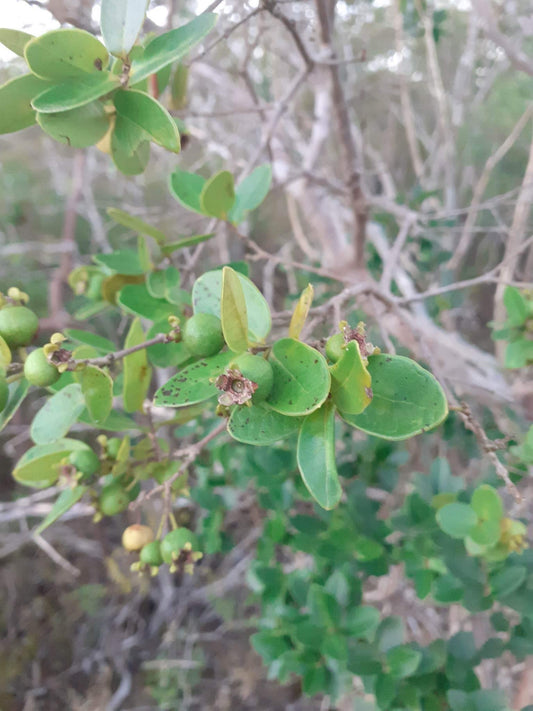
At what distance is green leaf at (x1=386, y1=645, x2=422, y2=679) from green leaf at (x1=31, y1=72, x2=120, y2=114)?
823 mm

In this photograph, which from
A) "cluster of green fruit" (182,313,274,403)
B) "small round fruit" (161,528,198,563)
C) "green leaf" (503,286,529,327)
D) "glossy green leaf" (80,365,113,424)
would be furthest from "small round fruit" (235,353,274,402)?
"green leaf" (503,286,529,327)

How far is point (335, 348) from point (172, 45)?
0.31 m

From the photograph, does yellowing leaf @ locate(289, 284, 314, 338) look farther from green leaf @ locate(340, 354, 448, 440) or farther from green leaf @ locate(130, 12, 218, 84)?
green leaf @ locate(130, 12, 218, 84)

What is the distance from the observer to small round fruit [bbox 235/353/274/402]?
41 cm

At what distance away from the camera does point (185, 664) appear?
1.79 m

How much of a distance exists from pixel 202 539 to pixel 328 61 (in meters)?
0.93

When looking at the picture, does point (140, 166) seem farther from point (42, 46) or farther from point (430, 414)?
point (430, 414)

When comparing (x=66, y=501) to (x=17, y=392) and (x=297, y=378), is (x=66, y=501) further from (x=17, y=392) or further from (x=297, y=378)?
(x=297, y=378)

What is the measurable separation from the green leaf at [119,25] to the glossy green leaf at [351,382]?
13.1 inches

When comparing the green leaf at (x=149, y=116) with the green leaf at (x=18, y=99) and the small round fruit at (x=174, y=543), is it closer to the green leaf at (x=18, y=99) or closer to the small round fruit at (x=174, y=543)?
the green leaf at (x=18, y=99)

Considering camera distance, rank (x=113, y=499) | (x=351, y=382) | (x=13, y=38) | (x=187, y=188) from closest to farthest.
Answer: (x=351, y=382), (x=13, y=38), (x=113, y=499), (x=187, y=188)

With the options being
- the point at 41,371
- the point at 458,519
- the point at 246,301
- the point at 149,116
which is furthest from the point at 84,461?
the point at 458,519

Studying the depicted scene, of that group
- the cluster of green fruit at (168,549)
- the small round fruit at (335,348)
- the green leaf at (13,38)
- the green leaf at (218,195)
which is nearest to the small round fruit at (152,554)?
the cluster of green fruit at (168,549)

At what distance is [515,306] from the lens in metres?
0.78
